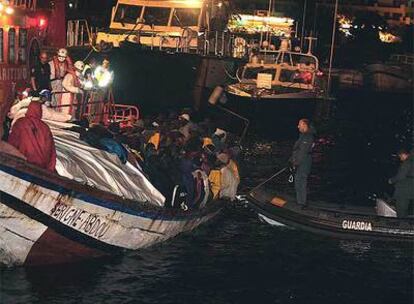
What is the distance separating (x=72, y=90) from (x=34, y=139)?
233 inches

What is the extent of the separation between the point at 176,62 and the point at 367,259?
20.8m

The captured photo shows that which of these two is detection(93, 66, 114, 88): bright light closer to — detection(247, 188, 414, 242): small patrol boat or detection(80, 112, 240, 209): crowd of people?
detection(80, 112, 240, 209): crowd of people

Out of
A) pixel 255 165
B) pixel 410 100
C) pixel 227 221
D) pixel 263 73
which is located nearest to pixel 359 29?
pixel 410 100

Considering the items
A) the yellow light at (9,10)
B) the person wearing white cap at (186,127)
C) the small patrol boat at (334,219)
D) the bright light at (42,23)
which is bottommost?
the small patrol boat at (334,219)

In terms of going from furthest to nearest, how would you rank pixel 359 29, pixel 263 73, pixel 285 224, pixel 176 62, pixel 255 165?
pixel 359 29
pixel 263 73
pixel 176 62
pixel 255 165
pixel 285 224

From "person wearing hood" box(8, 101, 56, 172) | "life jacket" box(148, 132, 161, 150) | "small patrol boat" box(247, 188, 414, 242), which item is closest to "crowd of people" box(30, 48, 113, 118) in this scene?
"life jacket" box(148, 132, 161, 150)

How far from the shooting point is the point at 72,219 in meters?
12.9

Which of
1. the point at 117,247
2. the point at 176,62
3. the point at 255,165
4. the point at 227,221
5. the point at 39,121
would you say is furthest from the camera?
the point at 176,62

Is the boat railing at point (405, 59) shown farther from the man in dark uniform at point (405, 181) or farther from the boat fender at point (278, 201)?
the man in dark uniform at point (405, 181)

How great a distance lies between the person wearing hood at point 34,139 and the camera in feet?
40.9

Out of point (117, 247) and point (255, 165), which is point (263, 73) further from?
point (117, 247)

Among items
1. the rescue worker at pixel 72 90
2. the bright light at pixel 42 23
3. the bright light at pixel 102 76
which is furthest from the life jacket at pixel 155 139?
the bright light at pixel 42 23

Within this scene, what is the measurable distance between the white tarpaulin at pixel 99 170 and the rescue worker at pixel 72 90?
3.45m

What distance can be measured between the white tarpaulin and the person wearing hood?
0.44 meters
